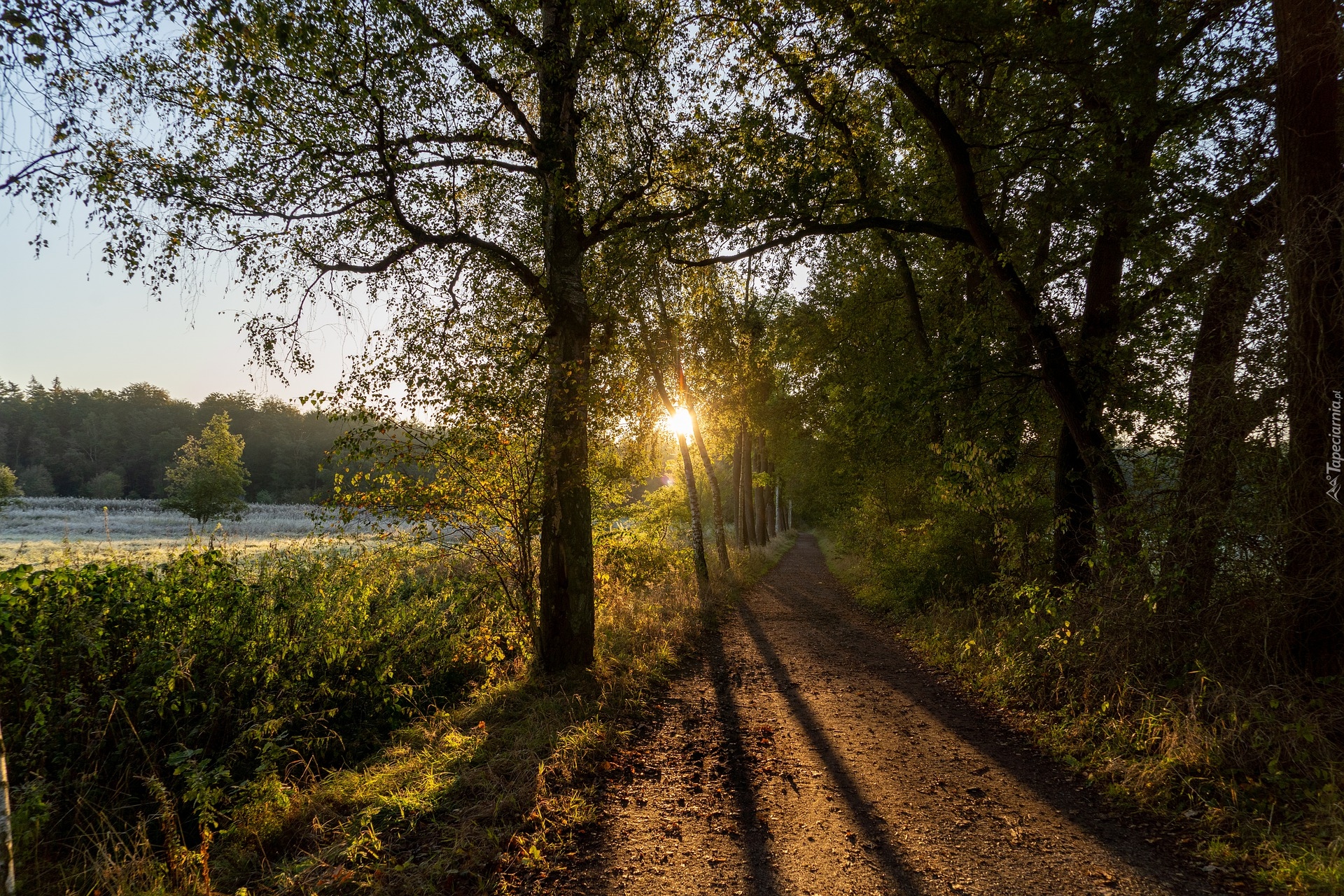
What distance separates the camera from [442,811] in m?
4.10

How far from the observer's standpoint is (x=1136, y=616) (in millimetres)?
5242

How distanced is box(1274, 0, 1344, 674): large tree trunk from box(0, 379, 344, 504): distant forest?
158ft

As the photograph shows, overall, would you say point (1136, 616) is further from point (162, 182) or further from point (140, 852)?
point (162, 182)

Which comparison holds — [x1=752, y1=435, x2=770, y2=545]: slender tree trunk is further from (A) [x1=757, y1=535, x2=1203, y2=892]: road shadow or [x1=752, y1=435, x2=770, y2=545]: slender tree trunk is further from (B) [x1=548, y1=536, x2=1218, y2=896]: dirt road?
(B) [x1=548, y1=536, x2=1218, y2=896]: dirt road

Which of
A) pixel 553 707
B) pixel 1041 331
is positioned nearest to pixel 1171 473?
pixel 1041 331

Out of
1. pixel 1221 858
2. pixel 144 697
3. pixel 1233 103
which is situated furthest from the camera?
pixel 1233 103

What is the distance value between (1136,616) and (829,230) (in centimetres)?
539

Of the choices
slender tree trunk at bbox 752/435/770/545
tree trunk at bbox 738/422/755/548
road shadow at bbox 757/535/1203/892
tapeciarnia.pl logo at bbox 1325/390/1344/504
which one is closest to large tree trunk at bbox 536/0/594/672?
road shadow at bbox 757/535/1203/892

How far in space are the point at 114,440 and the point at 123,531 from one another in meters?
39.8

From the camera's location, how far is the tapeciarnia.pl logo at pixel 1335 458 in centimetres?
434

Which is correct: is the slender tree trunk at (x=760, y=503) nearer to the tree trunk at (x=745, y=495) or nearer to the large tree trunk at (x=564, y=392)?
the tree trunk at (x=745, y=495)

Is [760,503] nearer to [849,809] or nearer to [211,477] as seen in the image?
[849,809]

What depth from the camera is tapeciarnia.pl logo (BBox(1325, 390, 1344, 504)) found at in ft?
14.2

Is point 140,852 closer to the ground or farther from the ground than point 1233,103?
closer to the ground
